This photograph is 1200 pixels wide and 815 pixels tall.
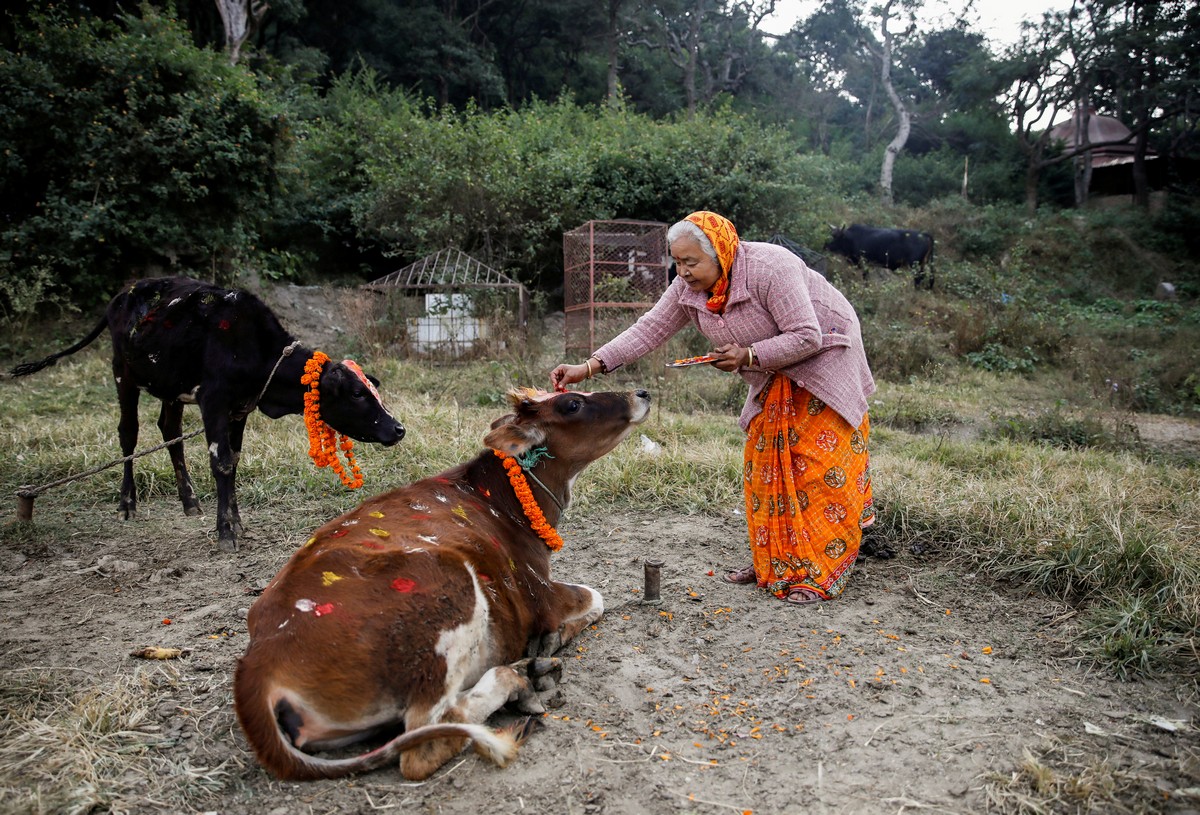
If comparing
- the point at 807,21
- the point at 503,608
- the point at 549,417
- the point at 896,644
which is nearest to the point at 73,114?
the point at 549,417

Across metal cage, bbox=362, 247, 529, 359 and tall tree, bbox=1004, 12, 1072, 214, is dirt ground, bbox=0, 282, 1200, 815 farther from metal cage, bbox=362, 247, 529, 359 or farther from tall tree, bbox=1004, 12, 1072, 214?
tall tree, bbox=1004, 12, 1072, 214

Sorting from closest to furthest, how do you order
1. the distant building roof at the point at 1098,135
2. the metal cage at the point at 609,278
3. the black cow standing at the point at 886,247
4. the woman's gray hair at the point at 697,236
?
the woman's gray hair at the point at 697,236 < the metal cage at the point at 609,278 < the black cow standing at the point at 886,247 < the distant building roof at the point at 1098,135

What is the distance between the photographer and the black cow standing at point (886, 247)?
17625mm

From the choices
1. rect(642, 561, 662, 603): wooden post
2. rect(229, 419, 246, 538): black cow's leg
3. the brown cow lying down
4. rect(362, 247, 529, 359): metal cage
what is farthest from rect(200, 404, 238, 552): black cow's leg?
rect(362, 247, 529, 359): metal cage

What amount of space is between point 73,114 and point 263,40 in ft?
46.3

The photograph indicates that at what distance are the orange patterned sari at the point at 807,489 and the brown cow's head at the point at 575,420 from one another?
27.2 inches

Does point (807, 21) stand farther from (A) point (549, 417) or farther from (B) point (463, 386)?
(A) point (549, 417)

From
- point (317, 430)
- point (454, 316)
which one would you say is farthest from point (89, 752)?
point (454, 316)

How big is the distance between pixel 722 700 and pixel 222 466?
3.37 metres

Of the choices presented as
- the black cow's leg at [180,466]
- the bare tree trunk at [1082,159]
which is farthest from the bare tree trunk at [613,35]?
the black cow's leg at [180,466]

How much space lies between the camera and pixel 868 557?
460 cm

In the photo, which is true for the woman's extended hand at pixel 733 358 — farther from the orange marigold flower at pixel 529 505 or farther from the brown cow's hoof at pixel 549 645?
the brown cow's hoof at pixel 549 645

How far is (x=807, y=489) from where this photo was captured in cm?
396

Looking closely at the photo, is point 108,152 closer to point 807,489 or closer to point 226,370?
point 226,370
